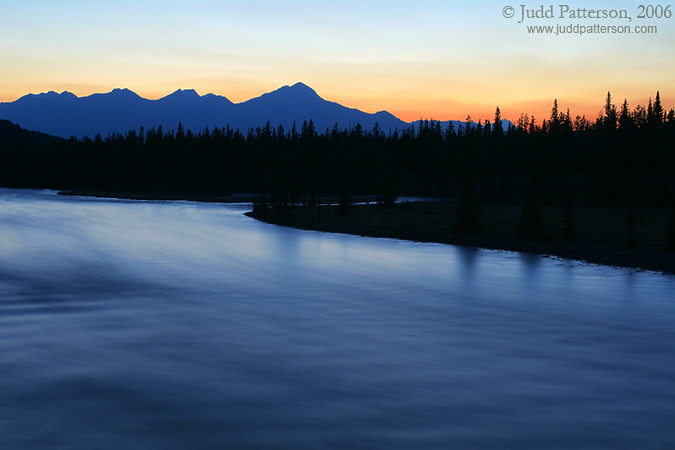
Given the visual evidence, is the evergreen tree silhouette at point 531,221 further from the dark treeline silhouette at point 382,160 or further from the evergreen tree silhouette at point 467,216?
the dark treeline silhouette at point 382,160

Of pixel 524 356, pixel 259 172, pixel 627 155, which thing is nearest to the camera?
pixel 524 356

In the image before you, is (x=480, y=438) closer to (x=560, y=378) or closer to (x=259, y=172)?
(x=560, y=378)

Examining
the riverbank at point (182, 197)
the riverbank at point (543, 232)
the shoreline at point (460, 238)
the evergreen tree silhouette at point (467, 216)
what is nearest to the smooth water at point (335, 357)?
the shoreline at point (460, 238)

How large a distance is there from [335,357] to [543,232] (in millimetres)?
34637

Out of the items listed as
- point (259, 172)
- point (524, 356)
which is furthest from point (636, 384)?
point (259, 172)

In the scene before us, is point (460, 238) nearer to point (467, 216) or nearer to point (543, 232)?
point (467, 216)

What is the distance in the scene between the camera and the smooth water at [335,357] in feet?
34.2

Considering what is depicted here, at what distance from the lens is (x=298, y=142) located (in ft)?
581

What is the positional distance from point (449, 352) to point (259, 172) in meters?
161

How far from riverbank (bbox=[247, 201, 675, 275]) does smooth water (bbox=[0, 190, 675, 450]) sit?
17.1 ft

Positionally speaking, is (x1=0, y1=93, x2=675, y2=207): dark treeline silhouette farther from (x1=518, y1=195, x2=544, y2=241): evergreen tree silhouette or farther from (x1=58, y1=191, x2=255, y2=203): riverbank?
(x1=518, y1=195, x2=544, y2=241): evergreen tree silhouette

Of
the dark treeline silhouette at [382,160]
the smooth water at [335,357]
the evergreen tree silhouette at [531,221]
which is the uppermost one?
the dark treeline silhouette at [382,160]

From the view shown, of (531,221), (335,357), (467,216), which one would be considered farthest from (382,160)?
(335,357)

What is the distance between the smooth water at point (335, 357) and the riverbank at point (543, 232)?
5211 millimetres
